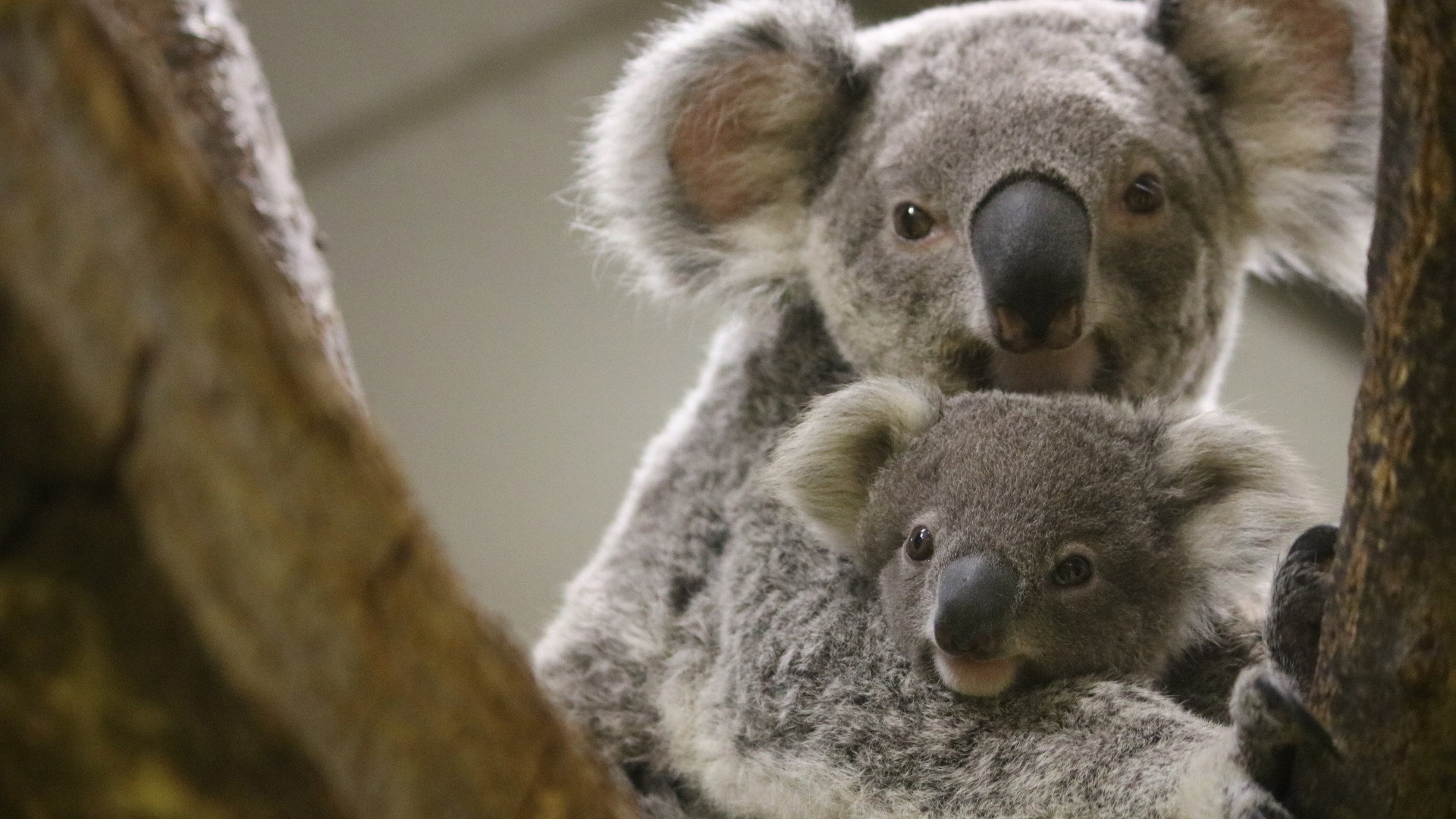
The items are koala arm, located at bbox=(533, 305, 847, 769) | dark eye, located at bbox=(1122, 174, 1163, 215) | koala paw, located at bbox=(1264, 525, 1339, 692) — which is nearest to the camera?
koala paw, located at bbox=(1264, 525, 1339, 692)

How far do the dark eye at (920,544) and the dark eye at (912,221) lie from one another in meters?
0.60

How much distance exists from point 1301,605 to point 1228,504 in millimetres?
528

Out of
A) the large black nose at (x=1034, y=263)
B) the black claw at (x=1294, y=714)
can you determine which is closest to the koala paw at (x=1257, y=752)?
the black claw at (x=1294, y=714)

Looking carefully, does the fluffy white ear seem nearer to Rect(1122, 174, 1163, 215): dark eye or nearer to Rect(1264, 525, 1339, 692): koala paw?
Rect(1122, 174, 1163, 215): dark eye

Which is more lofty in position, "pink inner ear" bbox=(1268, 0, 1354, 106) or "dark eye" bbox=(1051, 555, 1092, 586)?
"pink inner ear" bbox=(1268, 0, 1354, 106)

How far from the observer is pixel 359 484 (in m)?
1.06

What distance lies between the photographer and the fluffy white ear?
2.24 meters

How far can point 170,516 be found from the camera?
996 mm

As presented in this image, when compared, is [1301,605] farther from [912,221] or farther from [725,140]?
[725,140]

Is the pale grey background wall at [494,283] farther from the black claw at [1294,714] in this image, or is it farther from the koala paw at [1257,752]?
the black claw at [1294,714]

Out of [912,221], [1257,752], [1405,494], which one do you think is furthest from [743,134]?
[1405,494]

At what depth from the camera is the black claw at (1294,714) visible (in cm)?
140

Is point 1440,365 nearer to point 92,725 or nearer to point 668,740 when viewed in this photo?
point 92,725

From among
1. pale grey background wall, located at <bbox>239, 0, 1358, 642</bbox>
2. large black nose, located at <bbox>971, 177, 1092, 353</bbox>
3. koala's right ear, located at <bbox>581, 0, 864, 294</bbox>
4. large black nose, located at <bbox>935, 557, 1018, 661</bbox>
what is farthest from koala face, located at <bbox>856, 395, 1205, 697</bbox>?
pale grey background wall, located at <bbox>239, 0, 1358, 642</bbox>
